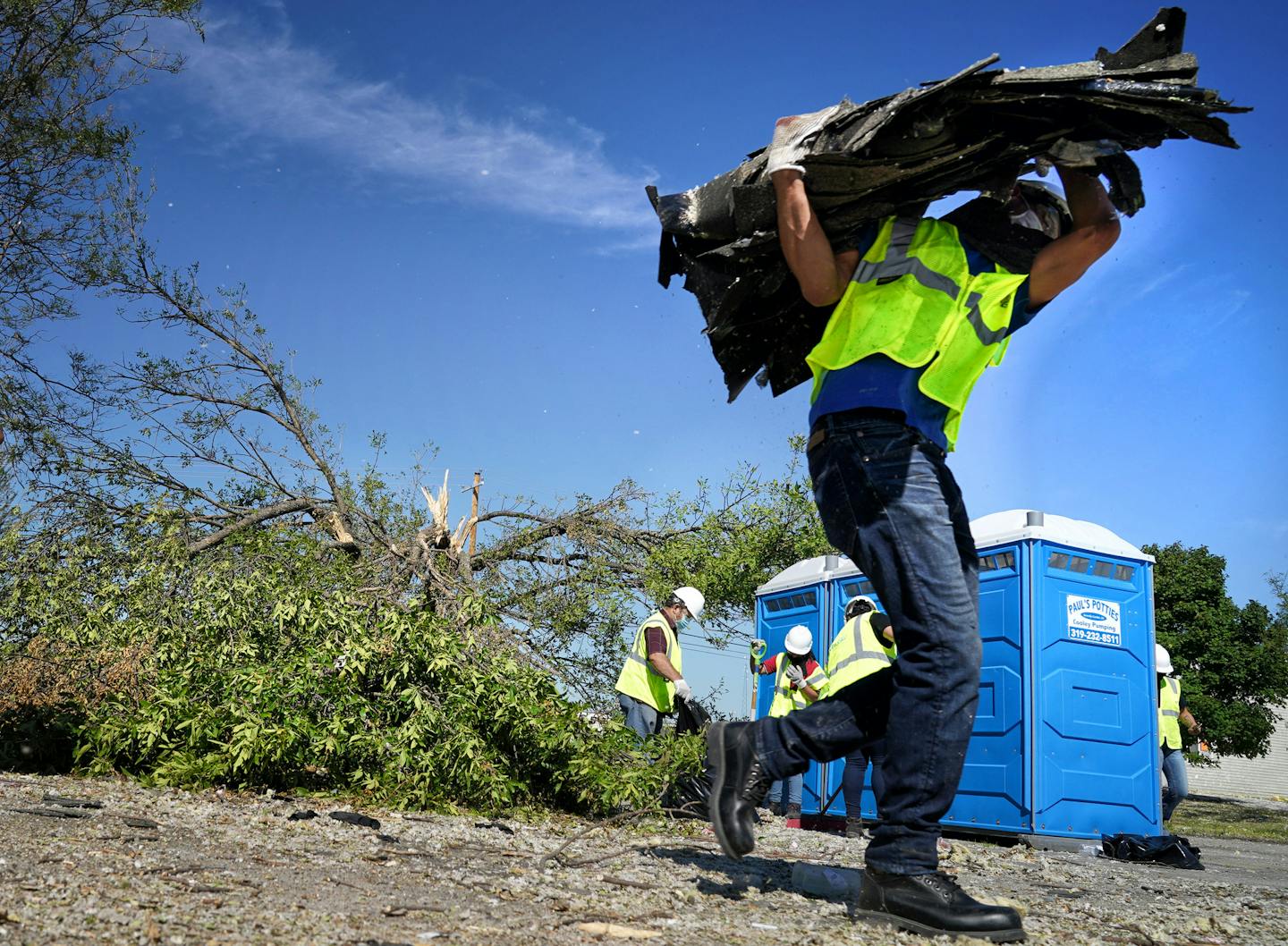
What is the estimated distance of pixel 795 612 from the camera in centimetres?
1068

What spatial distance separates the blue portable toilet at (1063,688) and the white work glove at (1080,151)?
608 cm

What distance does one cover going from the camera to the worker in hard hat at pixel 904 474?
240cm

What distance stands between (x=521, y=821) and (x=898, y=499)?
3.14 metres

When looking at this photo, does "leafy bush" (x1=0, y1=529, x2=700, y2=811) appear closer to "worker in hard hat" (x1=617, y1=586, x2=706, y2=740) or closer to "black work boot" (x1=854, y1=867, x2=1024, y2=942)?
"worker in hard hat" (x1=617, y1=586, x2=706, y2=740)

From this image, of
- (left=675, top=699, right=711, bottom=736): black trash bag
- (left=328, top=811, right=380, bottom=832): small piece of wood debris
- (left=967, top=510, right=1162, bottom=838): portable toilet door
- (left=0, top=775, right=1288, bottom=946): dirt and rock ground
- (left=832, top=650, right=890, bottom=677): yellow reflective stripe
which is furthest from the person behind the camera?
(left=967, top=510, right=1162, bottom=838): portable toilet door

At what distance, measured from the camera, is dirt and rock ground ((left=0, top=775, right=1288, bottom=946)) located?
1.91 metres

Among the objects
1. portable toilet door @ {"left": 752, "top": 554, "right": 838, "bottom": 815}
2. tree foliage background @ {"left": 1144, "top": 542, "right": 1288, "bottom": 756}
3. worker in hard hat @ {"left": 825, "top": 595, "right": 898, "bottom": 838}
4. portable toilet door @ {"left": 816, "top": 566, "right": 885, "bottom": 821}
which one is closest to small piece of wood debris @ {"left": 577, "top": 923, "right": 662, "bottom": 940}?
worker in hard hat @ {"left": 825, "top": 595, "right": 898, "bottom": 838}

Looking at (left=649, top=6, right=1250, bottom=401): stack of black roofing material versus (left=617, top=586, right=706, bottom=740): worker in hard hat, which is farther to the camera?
(left=617, top=586, right=706, bottom=740): worker in hard hat

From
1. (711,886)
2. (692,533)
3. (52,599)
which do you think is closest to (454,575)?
(692,533)

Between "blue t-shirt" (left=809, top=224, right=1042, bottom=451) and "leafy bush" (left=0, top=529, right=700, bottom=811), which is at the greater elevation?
"blue t-shirt" (left=809, top=224, right=1042, bottom=451)

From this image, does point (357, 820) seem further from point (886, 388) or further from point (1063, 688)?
point (1063, 688)

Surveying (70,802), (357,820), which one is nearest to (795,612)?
(357,820)

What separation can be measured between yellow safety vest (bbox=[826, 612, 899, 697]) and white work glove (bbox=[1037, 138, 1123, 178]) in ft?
15.4

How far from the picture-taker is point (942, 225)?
263 centimetres
